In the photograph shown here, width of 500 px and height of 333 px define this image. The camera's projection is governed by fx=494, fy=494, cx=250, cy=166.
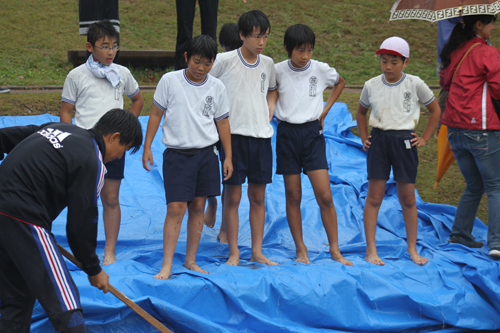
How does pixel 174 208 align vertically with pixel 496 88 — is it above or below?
below

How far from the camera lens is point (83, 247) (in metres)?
2.24

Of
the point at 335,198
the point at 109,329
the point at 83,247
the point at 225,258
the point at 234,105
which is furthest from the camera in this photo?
the point at 335,198

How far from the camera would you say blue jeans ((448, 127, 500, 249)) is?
3.61 meters

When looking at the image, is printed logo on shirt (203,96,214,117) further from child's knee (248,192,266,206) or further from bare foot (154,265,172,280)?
bare foot (154,265,172,280)

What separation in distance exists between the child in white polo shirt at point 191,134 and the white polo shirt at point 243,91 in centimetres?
14

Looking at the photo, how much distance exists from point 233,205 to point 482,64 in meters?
2.06

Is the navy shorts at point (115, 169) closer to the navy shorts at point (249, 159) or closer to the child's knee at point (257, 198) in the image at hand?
the navy shorts at point (249, 159)

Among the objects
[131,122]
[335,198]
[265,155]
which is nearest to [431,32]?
[335,198]

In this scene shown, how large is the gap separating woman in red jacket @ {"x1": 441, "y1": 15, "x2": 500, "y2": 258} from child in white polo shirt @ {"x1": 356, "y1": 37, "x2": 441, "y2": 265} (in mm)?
233

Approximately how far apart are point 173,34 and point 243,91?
337 inches

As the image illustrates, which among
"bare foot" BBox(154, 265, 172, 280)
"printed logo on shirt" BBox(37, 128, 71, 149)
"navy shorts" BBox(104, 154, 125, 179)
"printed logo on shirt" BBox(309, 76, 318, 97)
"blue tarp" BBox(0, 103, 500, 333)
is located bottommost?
"blue tarp" BBox(0, 103, 500, 333)

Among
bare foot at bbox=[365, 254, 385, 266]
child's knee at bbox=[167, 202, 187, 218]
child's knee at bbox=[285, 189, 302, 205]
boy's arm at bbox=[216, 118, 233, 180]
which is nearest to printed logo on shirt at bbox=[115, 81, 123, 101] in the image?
boy's arm at bbox=[216, 118, 233, 180]

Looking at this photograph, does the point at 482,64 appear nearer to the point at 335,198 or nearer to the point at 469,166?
the point at 469,166

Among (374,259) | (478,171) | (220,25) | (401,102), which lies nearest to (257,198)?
(374,259)
